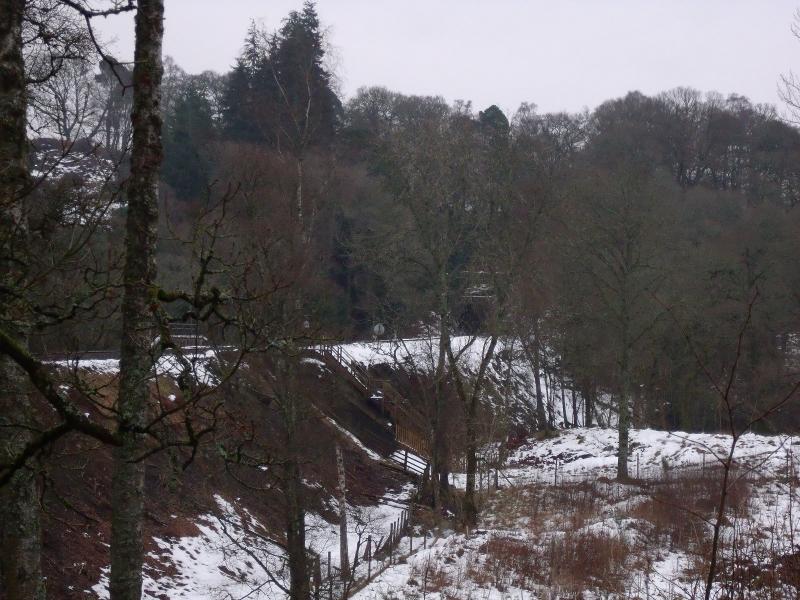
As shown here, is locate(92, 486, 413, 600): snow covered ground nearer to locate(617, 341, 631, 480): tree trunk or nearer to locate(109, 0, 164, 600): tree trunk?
locate(109, 0, 164, 600): tree trunk

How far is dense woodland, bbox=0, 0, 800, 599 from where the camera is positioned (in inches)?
187

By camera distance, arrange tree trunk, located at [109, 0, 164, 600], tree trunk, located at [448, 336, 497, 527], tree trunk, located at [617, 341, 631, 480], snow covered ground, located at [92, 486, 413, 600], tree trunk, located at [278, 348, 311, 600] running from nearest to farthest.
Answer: tree trunk, located at [109, 0, 164, 600], tree trunk, located at [278, 348, 311, 600], snow covered ground, located at [92, 486, 413, 600], tree trunk, located at [448, 336, 497, 527], tree trunk, located at [617, 341, 631, 480]

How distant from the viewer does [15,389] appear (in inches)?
201

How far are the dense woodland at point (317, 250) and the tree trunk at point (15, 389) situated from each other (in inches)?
1.0

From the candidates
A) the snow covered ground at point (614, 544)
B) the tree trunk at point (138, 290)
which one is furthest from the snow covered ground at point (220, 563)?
the tree trunk at point (138, 290)

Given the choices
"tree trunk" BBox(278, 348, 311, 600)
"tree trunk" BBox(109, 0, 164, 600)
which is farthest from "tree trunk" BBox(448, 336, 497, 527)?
"tree trunk" BBox(109, 0, 164, 600)

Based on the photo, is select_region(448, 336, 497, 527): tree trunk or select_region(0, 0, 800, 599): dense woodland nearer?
select_region(0, 0, 800, 599): dense woodland

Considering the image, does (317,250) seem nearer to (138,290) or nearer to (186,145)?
(138,290)

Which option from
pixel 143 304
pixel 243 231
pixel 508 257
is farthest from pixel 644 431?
pixel 143 304

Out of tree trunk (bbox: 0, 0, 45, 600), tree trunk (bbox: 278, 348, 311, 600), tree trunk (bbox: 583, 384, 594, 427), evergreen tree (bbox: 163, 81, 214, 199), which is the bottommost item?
tree trunk (bbox: 583, 384, 594, 427)

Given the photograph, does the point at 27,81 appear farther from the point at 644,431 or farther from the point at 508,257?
the point at 644,431

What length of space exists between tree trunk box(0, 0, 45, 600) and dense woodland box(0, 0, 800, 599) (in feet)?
0.08

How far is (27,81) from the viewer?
197 inches

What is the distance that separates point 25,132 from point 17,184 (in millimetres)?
475
